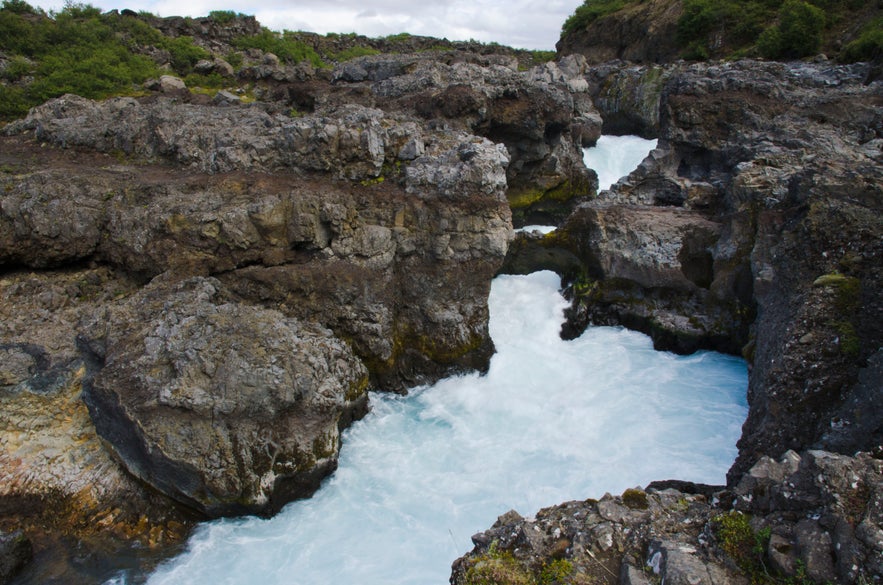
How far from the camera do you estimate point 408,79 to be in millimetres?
22734

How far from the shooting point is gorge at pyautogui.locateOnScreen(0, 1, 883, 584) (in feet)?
23.5

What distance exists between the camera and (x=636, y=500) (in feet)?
24.6

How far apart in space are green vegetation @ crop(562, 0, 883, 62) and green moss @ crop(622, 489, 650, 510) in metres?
30.2

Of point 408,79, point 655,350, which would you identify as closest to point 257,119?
point 408,79

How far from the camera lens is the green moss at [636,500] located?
7383 mm

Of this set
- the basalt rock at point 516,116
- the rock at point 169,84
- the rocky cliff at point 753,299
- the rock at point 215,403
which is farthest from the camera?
the rock at point 169,84

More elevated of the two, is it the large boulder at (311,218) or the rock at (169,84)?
the rock at (169,84)

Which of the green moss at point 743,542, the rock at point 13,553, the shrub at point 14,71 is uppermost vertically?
the shrub at point 14,71

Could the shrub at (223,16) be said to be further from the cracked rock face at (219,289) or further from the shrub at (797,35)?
the shrub at (797,35)

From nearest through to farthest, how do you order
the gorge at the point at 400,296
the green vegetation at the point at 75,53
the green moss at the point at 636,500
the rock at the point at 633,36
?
the gorge at the point at 400,296 < the green moss at the point at 636,500 < the green vegetation at the point at 75,53 < the rock at the point at 633,36

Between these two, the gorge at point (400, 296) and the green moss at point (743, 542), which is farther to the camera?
the gorge at point (400, 296)

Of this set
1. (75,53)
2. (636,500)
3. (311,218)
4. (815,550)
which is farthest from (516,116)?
(75,53)

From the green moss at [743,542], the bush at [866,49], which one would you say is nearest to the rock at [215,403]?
the green moss at [743,542]

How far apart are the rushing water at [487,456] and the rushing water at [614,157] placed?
13.4 m
